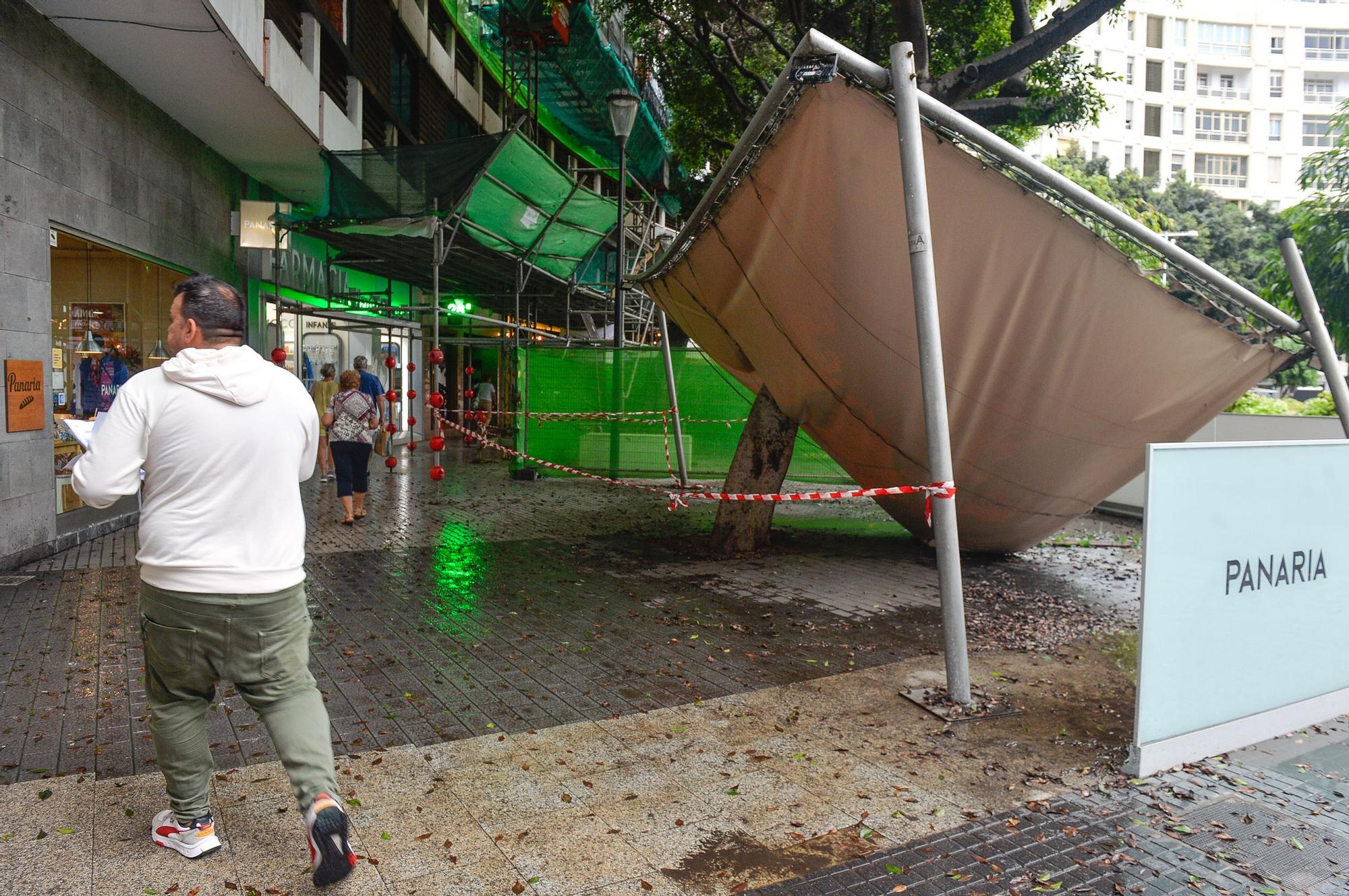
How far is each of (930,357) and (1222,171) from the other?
254 feet

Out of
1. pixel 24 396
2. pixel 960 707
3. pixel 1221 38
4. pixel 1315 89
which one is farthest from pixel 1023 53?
pixel 1315 89

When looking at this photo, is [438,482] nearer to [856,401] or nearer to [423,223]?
[423,223]

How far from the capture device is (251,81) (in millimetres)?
9984

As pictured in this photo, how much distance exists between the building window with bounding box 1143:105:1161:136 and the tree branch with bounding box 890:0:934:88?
228ft

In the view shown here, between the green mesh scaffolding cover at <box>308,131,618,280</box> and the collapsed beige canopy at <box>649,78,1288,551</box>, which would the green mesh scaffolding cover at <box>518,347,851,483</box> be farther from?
the collapsed beige canopy at <box>649,78,1288,551</box>

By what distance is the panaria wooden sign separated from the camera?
7777mm

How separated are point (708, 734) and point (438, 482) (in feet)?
35.8

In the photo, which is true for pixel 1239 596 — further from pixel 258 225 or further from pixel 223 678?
pixel 258 225

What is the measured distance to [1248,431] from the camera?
12.9 meters

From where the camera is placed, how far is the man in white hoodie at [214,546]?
294 cm

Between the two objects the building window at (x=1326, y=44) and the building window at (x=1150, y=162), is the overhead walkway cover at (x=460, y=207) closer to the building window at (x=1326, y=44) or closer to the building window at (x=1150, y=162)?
the building window at (x=1150, y=162)

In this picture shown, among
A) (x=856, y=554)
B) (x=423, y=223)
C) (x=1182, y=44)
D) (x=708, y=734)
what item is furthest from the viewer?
(x=1182, y=44)

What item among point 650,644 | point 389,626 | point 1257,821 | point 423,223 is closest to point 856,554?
point 650,644

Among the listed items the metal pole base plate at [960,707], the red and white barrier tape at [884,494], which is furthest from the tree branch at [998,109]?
the metal pole base plate at [960,707]
